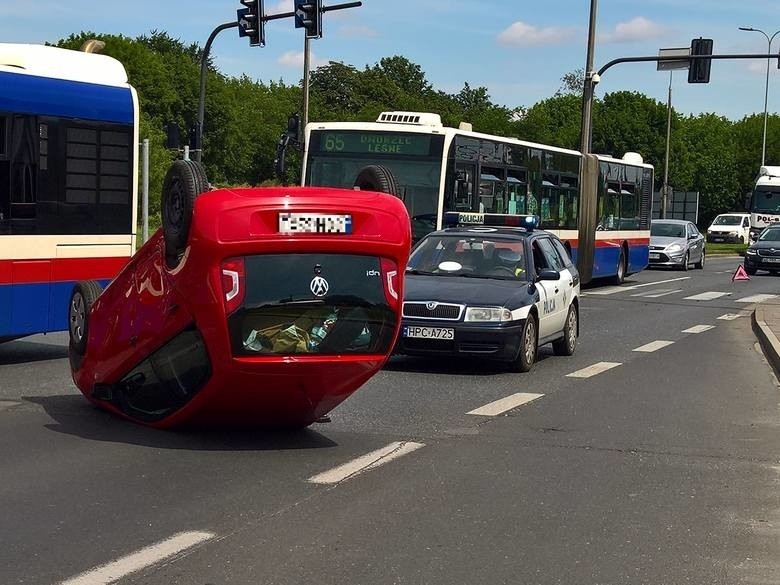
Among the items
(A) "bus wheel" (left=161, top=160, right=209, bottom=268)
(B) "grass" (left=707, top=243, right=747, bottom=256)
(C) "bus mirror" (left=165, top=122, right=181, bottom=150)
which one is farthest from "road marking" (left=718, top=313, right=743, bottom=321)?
(B) "grass" (left=707, top=243, right=747, bottom=256)

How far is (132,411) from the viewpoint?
10.0m

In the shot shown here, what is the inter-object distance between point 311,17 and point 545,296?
14311 millimetres

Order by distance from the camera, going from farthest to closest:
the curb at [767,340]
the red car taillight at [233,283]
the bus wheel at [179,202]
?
the curb at [767,340] < the bus wheel at [179,202] < the red car taillight at [233,283]

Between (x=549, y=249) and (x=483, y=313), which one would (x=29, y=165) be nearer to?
(x=483, y=313)

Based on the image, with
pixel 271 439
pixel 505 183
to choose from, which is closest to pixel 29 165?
pixel 271 439

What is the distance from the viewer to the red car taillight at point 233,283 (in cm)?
845

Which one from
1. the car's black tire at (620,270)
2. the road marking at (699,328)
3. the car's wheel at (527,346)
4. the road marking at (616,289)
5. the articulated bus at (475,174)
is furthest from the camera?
the car's black tire at (620,270)

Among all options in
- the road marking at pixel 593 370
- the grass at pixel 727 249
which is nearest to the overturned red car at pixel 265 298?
the road marking at pixel 593 370

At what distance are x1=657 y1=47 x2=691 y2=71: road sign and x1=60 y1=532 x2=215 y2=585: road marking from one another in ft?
104

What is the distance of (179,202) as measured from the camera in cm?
897

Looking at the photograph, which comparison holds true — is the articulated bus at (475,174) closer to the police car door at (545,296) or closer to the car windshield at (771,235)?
the police car door at (545,296)

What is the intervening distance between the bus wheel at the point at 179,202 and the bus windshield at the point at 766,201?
54.4 meters

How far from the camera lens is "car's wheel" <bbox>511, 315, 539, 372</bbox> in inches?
572

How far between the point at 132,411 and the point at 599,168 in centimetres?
2419
